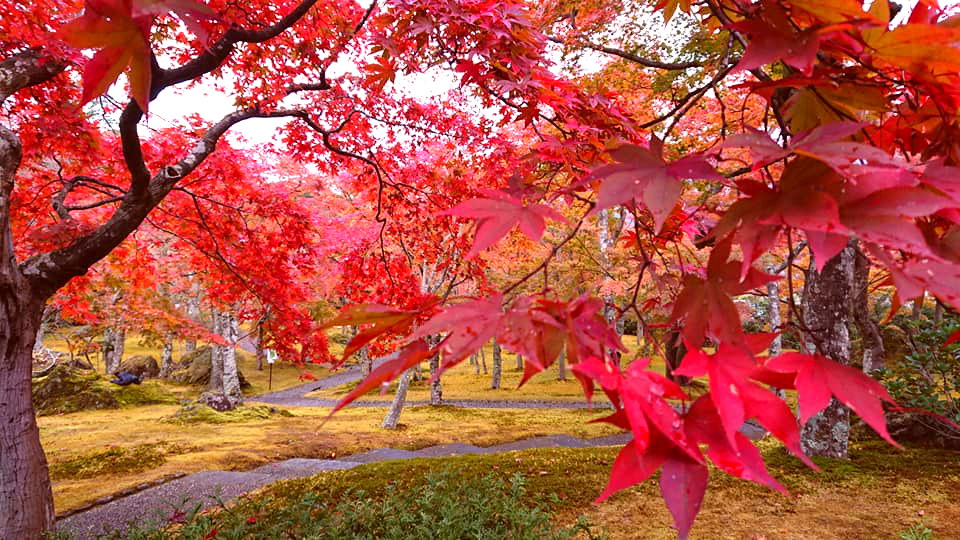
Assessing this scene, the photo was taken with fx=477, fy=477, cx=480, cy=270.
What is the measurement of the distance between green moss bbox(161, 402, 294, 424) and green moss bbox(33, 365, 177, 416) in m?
2.63

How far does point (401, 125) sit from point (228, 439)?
6.48 metres

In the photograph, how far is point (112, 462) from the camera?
6426 millimetres

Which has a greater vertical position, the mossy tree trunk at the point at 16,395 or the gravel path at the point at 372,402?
the mossy tree trunk at the point at 16,395

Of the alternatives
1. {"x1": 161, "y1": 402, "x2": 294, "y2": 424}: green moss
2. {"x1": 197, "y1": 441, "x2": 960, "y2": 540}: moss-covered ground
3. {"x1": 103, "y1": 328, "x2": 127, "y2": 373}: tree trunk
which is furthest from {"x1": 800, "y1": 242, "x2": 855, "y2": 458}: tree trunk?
{"x1": 103, "y1": 328, "x2": 127, "y2": 373}: tree trunk

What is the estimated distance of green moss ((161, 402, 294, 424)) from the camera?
34.1ft

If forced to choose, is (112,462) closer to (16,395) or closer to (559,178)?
(16,395)

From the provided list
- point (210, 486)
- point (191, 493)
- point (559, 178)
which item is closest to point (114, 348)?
point (210, 486)

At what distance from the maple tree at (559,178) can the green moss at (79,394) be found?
27.7ft

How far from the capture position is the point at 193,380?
17.9 meters

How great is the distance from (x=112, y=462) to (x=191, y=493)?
2.17 metres

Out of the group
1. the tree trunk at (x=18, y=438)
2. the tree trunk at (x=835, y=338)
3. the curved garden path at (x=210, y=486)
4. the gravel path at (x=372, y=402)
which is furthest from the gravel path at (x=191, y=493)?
the gravel path at (x=372, y=402)

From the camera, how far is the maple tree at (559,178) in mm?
542

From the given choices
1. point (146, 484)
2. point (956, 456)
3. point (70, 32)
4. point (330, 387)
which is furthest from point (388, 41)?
point (330, 387)

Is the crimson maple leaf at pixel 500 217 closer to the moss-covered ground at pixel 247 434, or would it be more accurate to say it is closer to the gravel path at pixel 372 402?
the moss-covered ground at pixel 247 434
